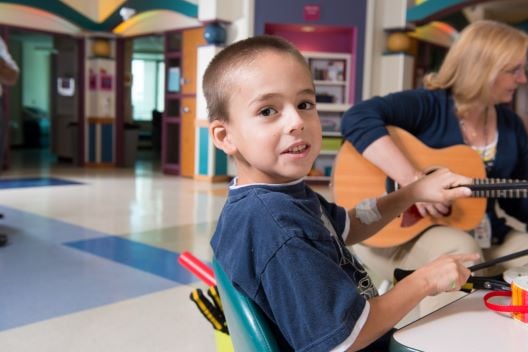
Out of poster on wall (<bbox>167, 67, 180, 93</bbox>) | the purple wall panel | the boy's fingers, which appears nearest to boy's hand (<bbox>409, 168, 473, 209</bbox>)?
the boy's fingers

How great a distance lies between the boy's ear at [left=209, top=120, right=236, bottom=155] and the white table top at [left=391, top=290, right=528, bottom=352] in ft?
1.40

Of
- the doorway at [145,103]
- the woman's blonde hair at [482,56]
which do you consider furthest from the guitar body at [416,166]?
the doorway at [145,103]

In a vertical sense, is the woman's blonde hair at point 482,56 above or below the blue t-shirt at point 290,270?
above

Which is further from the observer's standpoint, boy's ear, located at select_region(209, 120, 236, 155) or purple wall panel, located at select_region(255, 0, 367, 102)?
purple wall panel, located at select_region(255, 0, 367, 102)

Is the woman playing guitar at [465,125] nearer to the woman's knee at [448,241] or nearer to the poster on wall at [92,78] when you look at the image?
the woman's knee at [448,241]

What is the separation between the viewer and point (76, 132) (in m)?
8.85

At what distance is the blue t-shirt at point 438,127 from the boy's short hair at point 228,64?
2.81ft

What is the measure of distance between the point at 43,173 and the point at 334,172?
6.32 m

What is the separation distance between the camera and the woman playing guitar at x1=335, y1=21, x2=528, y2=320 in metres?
1.67

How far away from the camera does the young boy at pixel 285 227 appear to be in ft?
2.64

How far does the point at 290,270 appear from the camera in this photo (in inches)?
31.7

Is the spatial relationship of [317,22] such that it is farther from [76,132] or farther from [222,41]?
[76,132]

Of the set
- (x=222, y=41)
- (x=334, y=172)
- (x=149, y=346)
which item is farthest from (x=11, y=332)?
(x=222, y=41)

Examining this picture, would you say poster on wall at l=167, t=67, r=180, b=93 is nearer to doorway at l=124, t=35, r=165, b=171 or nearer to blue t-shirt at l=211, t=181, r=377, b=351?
doorway at l=124, t=35, r=165, b=171
